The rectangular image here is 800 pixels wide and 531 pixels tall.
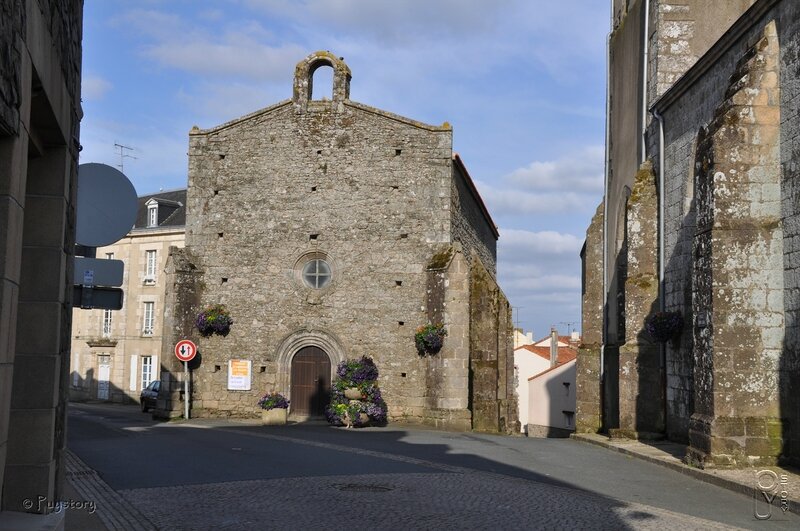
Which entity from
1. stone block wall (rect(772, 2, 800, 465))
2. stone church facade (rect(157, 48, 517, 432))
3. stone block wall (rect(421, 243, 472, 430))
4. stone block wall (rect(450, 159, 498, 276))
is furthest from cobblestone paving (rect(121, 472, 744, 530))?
stone block wall (rect(450, 159, 498, 276))

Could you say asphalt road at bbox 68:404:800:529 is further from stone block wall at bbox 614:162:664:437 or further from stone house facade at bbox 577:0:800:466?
stone house facade at bbox 577:0:800:466

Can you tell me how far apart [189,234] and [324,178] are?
4111mm

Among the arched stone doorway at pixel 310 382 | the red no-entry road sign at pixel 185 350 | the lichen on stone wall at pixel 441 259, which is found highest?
the lichen on stone wall at pixel 441 259

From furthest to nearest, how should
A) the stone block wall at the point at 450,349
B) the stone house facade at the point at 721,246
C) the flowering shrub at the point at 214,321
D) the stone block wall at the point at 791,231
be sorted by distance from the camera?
the flowering shrub at the point at 214,321, the stone block wall at the point at 450,349, the stone house facade at the point at 721,246, the stone block wall at the point at 791,231

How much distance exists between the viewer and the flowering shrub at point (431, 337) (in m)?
21.2

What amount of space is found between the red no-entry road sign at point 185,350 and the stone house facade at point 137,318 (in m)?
16.7

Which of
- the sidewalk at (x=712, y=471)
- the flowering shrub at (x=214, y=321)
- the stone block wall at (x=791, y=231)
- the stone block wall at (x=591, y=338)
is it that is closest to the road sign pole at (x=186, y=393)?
the flowering shrub at (x=214, y=321)

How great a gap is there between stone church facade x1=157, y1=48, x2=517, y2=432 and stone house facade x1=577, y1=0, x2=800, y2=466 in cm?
630

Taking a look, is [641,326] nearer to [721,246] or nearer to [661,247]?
[661,247]

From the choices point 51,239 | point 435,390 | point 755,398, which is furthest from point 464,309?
point 51,239

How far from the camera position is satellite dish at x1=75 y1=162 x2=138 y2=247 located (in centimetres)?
628

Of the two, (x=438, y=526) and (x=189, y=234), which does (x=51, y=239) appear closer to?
(x=438, y=526)

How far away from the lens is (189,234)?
23.6 metres

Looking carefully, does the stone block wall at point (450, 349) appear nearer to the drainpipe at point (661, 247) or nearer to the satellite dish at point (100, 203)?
the drainpipe at point (661, 247)
